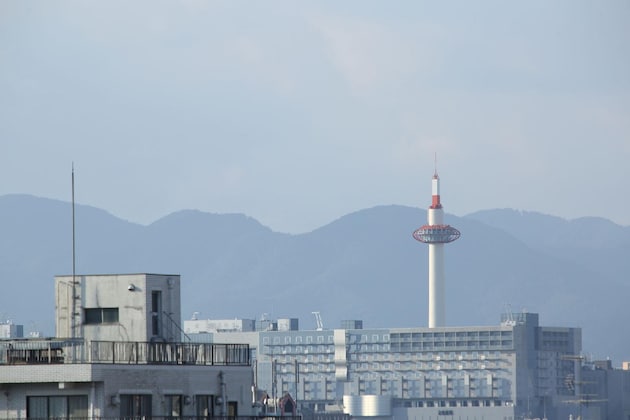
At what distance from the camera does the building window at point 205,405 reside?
6108 centimetres

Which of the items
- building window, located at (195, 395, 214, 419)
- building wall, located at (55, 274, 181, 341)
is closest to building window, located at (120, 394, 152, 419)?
building window, located at (195, 395, 214, 419)

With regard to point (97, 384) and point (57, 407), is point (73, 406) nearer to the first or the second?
point (57, 407)

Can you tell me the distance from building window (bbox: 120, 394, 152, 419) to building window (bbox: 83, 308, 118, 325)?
8425mm

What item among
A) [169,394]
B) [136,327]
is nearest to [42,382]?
[169,394]

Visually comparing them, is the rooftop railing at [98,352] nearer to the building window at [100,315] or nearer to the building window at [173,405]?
the building window at [173,405]

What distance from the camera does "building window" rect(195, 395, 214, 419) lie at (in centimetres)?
6108

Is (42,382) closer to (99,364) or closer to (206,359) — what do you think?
(99,364)

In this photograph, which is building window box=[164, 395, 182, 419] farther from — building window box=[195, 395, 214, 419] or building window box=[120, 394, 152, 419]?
building window box=[120, 394, 152, 419]

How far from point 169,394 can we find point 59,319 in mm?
9086

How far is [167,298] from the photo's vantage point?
221 feet

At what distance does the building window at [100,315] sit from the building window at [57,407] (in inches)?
363

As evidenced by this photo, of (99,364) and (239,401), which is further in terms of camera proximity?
(239,401)

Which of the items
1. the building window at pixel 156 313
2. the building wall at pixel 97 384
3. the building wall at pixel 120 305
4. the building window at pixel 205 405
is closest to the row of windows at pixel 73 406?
the building wall at pixel 97 384

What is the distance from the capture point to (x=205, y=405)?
61625 mm
